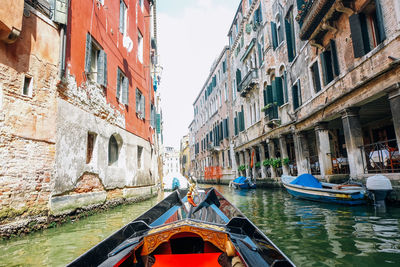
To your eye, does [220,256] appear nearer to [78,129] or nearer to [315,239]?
[315,239]

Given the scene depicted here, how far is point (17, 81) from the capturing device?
442cm

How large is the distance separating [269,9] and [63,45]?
1233cm

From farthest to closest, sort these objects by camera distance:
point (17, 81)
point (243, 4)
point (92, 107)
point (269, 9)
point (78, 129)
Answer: point (243, 4), point (269, 9), point (92, 107), point (78, 129), point (17, 81)

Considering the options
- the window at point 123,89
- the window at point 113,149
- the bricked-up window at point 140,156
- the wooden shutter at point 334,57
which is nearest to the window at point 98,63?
the window at point 123,89

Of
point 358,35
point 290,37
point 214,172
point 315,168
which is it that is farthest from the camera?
point 214,172

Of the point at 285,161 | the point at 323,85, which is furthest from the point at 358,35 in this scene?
the point at 285,161

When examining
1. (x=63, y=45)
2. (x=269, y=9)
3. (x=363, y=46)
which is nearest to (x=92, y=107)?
(x=63, y=45)

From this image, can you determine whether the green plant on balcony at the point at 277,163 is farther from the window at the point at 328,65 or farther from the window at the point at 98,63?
the window at the point at 98,63

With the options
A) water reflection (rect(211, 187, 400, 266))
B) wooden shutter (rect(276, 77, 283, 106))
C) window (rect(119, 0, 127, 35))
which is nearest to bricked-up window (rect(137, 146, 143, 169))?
window (rect(119, 0, 127, 35))

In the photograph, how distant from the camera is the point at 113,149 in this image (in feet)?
27.8

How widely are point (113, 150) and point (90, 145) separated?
5.38 feet

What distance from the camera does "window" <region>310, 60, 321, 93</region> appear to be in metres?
9.73

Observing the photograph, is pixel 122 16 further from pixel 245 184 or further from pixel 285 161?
pixel 245 184

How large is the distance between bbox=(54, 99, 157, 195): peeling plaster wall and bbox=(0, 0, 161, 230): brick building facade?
0.02m
